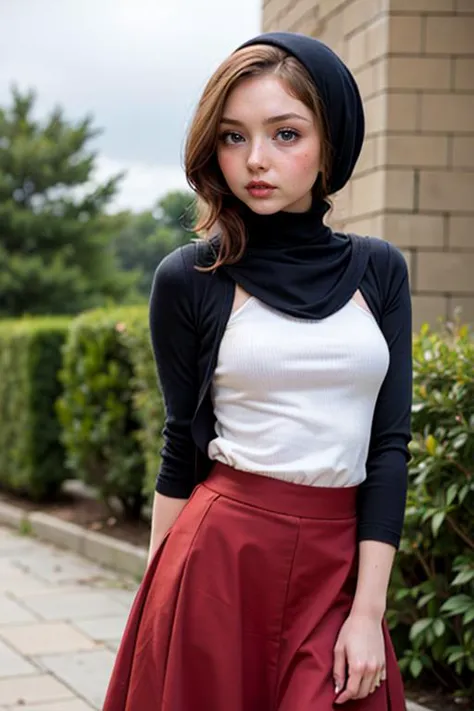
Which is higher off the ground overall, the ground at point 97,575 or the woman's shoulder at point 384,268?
the woman's shoulder at point 384,268

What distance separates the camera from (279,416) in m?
2.17

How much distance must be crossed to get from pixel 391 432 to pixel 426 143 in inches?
150

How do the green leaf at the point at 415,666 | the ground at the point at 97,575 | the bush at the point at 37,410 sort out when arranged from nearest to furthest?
the green leaf at the point at 415,666
the ground at the point at 97,575
the bush at the point at 37,410

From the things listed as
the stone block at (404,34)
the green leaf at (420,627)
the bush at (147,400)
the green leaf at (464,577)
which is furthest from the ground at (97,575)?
the stone block at (404,34)

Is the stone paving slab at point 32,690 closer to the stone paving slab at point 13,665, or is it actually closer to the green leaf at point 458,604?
the stone paving slab at point 13,665

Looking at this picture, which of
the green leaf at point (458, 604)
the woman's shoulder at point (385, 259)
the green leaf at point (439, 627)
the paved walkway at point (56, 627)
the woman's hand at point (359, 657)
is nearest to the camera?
the woman's hand at point (359, 657)

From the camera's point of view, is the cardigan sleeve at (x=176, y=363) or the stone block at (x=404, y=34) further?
the stone block at (x=404, y=34)

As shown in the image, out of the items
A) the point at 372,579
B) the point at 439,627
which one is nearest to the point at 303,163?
the point at 372,579

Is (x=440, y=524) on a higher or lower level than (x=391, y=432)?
lower

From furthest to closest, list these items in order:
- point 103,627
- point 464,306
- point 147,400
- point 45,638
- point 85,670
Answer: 1. point 147,400
2. point 464,306
3. point 103,627
4. point 45,638
5. point 85,670

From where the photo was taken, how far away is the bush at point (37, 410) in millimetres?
8922

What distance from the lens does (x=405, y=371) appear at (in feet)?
7.39

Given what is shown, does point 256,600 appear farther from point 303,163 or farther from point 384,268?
point 303,163

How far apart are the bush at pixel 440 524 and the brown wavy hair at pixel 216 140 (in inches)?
62.2
